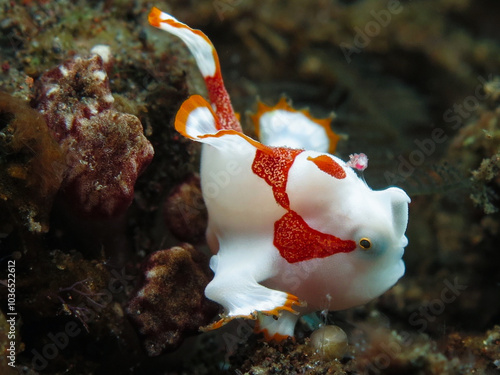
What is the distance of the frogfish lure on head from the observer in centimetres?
199

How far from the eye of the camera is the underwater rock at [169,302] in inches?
82.9

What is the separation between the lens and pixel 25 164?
75.5 inches

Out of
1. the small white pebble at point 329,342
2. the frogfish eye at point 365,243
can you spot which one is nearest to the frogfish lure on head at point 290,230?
the frogfish eye at point 365,243

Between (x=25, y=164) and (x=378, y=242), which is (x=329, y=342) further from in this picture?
(x=25, y=164)

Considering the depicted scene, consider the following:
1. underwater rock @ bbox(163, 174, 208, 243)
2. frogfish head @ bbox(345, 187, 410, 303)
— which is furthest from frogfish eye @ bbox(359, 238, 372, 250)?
underwater rock @ bbox(163, 174, 208, 243)

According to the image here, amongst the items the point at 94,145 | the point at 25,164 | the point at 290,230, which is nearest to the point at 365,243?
the point at 290,230

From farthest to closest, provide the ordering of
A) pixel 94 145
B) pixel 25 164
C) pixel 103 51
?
pixel 103 51, pixel 94 145, pixel 25 164

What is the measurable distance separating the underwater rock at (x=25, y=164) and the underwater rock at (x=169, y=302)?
24.8 inches

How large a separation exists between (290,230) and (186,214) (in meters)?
0.79

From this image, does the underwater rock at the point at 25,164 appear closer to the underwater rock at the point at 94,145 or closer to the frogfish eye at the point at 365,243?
the underwater rock at the point at 94,145

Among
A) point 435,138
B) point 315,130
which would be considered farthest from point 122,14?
point 435,138

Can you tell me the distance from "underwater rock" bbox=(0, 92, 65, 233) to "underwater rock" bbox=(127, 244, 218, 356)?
2.07ft

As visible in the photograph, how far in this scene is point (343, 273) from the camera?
80.0 inches

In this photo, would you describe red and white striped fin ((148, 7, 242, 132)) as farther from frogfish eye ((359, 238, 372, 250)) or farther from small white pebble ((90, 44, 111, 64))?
frogfish eye ((359, 238, 372, 250))
